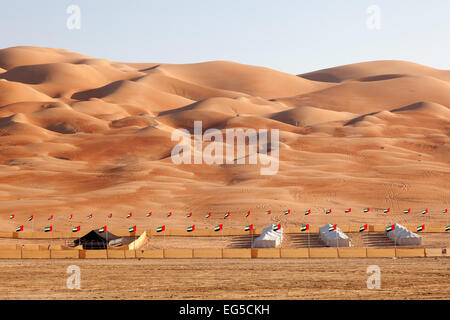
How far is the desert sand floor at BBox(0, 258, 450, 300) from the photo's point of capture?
25266 mm

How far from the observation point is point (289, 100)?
194000 millimetres

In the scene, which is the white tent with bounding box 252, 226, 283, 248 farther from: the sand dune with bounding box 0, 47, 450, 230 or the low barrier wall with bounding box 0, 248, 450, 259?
the sand dune with bounding box 0, 47, 450, 230

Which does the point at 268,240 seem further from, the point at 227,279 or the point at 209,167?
the point at 209,167

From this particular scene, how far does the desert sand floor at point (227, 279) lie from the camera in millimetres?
25266

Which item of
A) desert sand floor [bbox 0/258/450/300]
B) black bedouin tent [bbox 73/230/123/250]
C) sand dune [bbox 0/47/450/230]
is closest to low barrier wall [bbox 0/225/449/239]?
sand dune [bbox 0/47/450/230]

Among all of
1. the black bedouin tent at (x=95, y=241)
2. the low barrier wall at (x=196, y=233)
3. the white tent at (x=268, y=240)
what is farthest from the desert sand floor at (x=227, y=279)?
the low barrier wall at (x=196, y=233)

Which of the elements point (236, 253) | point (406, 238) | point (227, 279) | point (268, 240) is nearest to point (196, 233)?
point (268, 240)

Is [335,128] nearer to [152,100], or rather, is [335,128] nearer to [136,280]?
[152,100]

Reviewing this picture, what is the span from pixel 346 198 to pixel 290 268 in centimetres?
3460

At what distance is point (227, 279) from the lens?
29.3m

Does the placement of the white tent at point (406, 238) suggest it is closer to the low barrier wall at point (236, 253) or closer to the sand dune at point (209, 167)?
the low barrier wall at point (236, 253)

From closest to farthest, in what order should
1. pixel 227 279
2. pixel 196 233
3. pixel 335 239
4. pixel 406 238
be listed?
pixel 227 279 → pixel 335 239 → pixel 406 238 → pixel 196 233

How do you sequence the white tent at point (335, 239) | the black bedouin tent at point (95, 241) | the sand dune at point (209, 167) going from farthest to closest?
the sand dune at point (209, 167), the black bedouin tent at point (95, 241), the white tent at point (335, 239)
